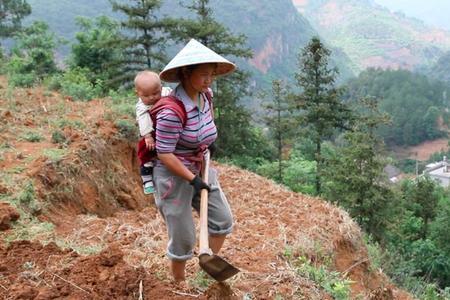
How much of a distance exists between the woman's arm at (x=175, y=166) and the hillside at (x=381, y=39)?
140 metres

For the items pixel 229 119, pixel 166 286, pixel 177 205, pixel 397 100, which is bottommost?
pixel 397 100

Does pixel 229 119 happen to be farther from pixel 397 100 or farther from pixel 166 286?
pixel 397 100

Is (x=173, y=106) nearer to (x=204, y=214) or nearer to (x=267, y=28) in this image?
(x=204, y=214)

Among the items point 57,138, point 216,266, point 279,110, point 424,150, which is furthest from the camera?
point 424,150

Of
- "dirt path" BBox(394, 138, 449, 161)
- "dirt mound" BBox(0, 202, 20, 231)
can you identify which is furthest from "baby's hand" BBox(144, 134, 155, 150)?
"dirt path" BBox(394, 138, 449, 161)

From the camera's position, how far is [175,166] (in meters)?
2.95

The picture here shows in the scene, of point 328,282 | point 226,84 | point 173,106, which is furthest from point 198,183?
point 226,84

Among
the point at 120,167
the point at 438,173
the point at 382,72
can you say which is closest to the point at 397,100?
the point at 382,72

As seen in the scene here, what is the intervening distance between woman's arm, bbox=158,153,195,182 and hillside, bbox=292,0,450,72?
139895mm

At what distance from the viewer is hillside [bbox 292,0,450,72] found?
155 metres

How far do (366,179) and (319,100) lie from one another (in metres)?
5.00

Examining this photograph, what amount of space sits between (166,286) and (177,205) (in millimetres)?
510

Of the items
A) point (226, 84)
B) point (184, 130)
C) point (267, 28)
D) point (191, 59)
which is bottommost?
point (267, 28)

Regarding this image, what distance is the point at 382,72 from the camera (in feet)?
275
